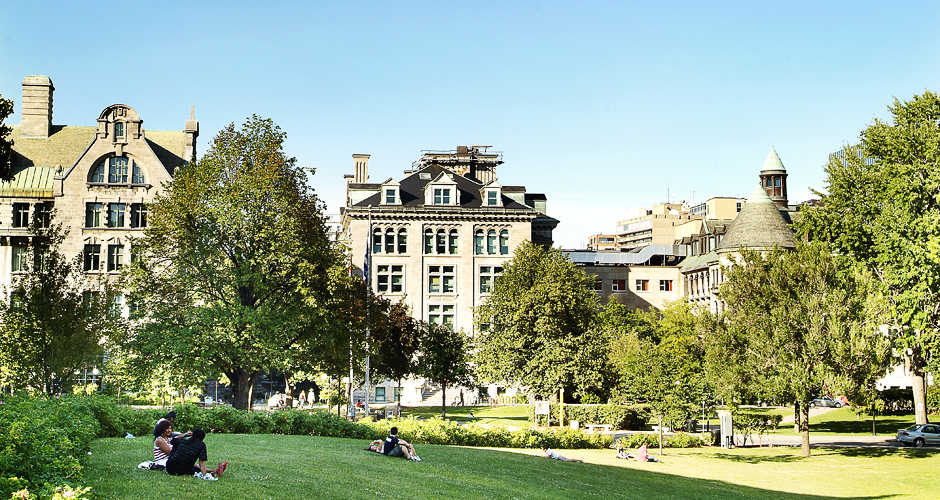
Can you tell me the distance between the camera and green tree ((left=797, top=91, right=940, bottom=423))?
4438cm

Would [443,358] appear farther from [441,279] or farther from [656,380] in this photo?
[656,380]

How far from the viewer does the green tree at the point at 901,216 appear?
146 feet

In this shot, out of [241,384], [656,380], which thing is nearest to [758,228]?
[656,380]

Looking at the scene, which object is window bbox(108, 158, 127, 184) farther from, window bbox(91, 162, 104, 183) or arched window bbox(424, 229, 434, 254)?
arched window bbox(424, 229, 434, 254)

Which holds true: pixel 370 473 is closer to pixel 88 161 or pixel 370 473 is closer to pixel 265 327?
pixel 265 327

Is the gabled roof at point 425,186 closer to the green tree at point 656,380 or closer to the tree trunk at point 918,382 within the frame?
the green tree at point 656,380

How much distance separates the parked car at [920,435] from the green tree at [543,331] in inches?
704

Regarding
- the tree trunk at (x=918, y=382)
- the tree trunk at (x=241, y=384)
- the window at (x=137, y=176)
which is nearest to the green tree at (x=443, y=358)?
the tree trunk at (x=241, y=384)

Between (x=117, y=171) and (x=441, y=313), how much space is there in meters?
32.8

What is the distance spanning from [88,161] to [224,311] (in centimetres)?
3842

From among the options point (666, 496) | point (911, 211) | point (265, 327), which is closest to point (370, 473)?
point (666, 496)

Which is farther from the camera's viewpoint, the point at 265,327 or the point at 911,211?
the point at 911,211

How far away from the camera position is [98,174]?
232 feet

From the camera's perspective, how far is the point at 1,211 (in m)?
70.9
